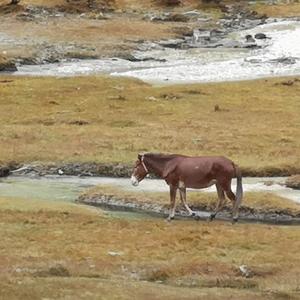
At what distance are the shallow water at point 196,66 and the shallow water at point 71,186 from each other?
3903 centimetres

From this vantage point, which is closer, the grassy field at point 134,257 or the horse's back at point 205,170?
the grassy field at point 134,257

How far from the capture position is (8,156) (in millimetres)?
47125

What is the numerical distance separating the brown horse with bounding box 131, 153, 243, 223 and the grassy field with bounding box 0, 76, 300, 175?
11.2 meters

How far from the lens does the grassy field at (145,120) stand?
48.6m

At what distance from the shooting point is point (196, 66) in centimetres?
9362

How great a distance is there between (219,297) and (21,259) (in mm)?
7414

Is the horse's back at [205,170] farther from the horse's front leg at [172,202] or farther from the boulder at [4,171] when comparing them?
the boulder at [4,171]

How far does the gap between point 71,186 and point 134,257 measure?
50.3 feet

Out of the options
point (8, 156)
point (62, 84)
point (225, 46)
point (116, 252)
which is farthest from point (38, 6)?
point (116, 252)

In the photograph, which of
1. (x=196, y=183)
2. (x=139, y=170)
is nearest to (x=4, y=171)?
(x=139, y=170)

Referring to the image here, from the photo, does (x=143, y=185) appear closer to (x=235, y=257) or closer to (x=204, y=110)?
(x=235, y=257)

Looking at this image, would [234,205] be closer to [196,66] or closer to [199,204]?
[199,204]

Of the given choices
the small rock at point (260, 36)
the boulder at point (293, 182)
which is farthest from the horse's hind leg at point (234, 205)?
the small rock at point (260, 36)

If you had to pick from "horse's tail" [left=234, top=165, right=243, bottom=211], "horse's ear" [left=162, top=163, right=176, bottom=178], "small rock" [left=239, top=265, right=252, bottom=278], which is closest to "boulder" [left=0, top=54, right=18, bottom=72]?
"horse's ear" [left=162, top=163, right=176, bottom=178]
